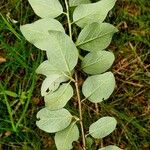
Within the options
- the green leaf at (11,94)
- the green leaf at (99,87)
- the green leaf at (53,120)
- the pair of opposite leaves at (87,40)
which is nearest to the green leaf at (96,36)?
the pair of opposite leaves at (87,40)

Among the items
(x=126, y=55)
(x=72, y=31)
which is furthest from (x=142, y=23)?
(x=72, y=31)

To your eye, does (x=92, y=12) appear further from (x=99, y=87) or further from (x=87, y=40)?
(x=99, y=87)

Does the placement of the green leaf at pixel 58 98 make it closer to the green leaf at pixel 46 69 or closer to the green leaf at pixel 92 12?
the green leaf at pixel 46 69

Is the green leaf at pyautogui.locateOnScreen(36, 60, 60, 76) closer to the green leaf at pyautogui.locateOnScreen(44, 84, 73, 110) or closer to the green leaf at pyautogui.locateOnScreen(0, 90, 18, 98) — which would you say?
the green leaf at pyautogui.locateOnScreen(44, 84, 73, 110)

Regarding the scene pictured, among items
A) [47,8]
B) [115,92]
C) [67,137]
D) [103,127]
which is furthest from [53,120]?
[47,8]

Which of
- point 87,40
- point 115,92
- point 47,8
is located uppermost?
point 47,8

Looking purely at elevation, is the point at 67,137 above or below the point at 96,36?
below
